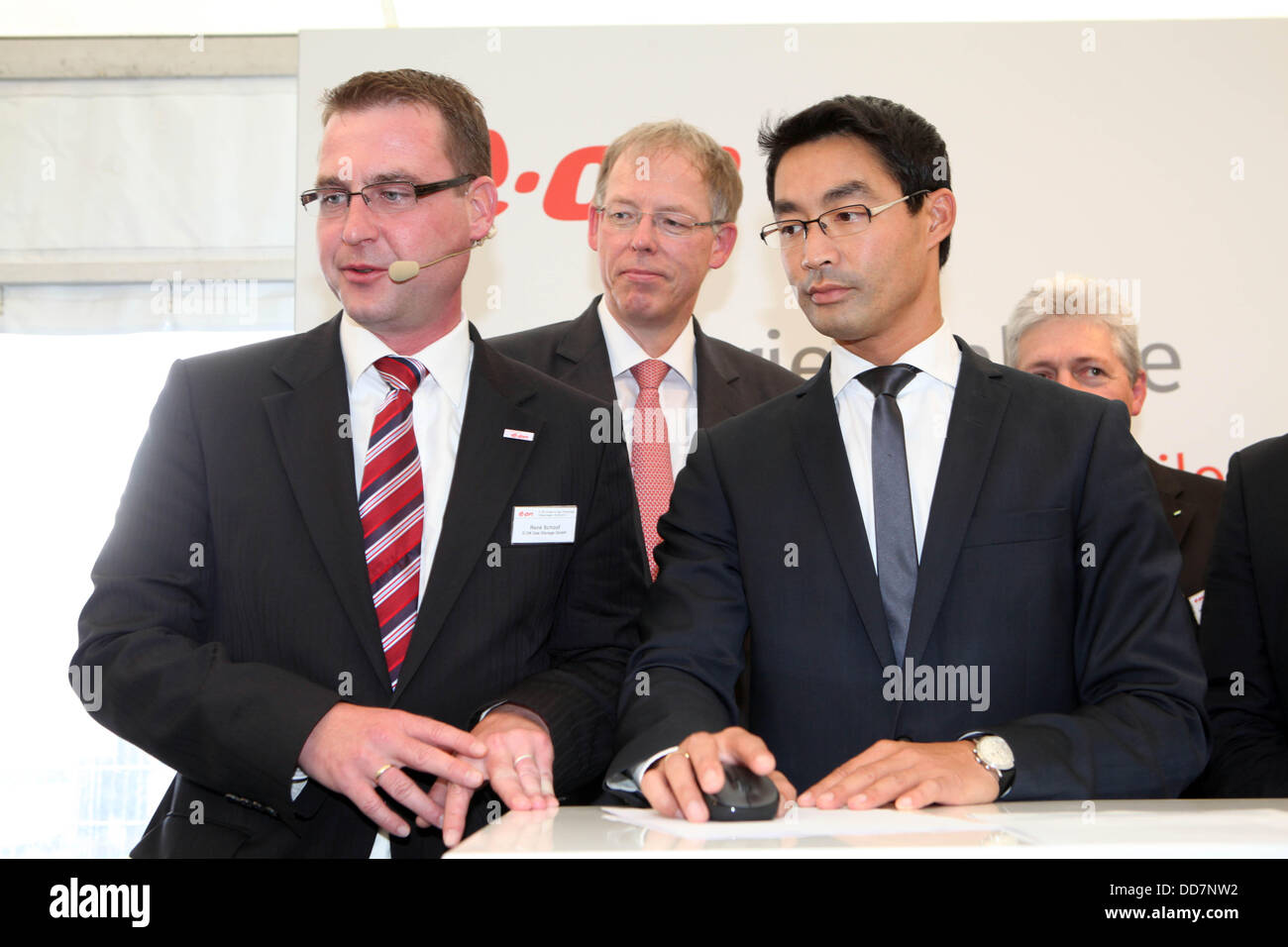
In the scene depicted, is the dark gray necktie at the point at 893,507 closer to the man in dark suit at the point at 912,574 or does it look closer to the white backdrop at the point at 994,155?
the man in dark suit at the point at 912,574

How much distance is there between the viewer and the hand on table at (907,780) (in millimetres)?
1534

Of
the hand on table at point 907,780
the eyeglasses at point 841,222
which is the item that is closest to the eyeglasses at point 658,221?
the eyeglasses at point 841,222

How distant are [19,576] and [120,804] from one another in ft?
3.36

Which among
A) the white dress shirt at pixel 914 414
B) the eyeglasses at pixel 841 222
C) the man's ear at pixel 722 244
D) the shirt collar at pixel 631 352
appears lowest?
the white dress shirt at pixel 914 414

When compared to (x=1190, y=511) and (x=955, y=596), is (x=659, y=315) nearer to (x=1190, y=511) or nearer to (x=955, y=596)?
(x=955, y=596)

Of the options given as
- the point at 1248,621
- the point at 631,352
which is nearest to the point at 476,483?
the point at 631,352

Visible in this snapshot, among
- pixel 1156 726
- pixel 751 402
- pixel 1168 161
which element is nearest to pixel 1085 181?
pixel 1168 161

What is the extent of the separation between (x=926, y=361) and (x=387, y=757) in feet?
4.14

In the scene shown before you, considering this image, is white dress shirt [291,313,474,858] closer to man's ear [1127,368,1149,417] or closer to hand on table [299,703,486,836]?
hand on table [299,703,486,836]

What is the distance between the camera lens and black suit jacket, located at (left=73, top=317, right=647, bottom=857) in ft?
6.19

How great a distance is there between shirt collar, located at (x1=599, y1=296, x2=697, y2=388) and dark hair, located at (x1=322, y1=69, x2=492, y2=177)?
867 millimetres

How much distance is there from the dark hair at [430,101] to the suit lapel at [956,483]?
108cm

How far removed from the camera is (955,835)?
1.20 metres
